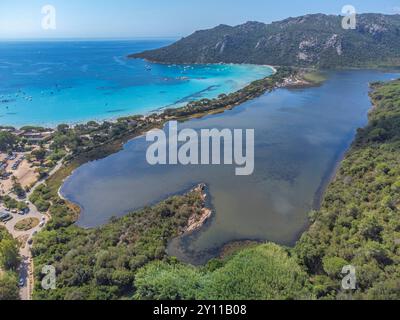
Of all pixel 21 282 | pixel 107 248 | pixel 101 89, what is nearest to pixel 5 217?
pixel 21 282

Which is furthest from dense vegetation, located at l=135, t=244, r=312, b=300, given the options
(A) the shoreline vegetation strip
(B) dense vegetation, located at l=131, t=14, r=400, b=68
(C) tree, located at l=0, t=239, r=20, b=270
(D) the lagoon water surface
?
(B) dense vegetation, located at l=131, t=14, r=400, b=68

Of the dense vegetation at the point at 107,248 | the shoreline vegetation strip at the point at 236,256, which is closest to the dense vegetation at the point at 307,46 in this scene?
Answer: the shoreline vegetation strip at the point at 236,256

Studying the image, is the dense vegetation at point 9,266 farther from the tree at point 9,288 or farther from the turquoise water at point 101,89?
the turquoise water at point 101,89

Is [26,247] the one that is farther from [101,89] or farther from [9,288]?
[101,89]

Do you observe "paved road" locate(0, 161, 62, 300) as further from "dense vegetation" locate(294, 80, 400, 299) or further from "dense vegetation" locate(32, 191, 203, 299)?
"dense vegetation" locate(294, 80, 400, 299)

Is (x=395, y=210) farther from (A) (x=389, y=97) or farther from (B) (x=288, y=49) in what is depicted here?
(B) (x=288, y=49)

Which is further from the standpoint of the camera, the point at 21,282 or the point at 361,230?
the point at 361,230

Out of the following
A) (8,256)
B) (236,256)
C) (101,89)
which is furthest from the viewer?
(101,89)
